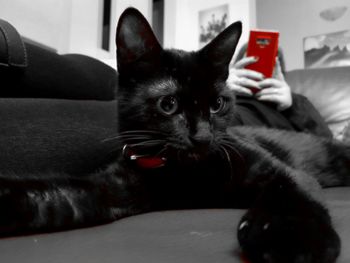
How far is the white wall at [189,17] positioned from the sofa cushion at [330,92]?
0.95 meters

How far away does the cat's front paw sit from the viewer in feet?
1.18

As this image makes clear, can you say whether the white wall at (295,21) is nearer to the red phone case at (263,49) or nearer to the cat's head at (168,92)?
the red phone case at (263,49)

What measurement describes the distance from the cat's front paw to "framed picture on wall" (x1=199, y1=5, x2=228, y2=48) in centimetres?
261

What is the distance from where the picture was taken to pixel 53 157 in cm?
79

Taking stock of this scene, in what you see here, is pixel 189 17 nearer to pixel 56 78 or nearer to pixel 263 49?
pixel 263 49

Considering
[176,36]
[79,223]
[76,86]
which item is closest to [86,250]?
[79,223]

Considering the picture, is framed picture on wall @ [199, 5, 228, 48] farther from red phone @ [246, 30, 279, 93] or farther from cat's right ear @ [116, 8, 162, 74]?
cat's right ear @ [116, 8, 162, 74]

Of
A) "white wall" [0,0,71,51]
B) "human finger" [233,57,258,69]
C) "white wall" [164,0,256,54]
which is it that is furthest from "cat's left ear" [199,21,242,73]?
"white wall" [164,0,256,54]

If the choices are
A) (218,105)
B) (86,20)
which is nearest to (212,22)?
(86,20)

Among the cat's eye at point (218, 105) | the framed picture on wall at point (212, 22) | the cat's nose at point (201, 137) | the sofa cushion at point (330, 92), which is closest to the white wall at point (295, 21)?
the framed picture on wall at point (212, 22)

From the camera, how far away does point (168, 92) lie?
0.67m

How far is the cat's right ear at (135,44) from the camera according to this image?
71 centimetres

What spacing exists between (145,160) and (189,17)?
8.54 feet

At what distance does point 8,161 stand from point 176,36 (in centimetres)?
241
